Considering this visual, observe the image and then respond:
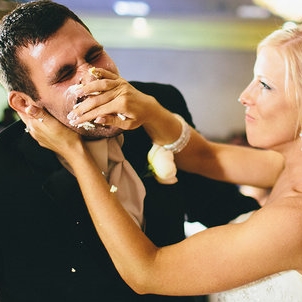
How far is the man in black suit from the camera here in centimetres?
127

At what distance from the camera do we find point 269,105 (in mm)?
1433

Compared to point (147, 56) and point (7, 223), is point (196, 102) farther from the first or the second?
point (7, 223)

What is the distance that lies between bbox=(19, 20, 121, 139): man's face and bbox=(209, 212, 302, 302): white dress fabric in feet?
2.43

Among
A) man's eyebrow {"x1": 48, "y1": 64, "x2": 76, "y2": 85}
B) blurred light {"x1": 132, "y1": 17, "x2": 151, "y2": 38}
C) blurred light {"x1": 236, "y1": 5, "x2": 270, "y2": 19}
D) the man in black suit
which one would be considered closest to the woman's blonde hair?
the man in black suit

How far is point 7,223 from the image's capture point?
1.25 meters

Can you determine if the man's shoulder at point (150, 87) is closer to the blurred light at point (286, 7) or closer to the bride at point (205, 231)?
the bride at point (205, 231)

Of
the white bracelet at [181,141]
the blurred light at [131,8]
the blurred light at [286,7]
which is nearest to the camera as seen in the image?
the white bracelet at [181,141]

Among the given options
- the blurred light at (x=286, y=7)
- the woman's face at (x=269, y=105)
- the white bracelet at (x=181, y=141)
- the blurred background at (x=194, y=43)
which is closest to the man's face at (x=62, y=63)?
the white bracelet at (x=181, y=141)

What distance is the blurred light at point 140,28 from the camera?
5.07 metres

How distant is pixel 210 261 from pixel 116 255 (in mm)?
287

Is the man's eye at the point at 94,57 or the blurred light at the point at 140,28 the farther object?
the blurred light at the point at 140,28

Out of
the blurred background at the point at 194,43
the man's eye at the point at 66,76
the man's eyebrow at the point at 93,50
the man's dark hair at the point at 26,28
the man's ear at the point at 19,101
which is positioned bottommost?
the blurred background at the point at 194,43

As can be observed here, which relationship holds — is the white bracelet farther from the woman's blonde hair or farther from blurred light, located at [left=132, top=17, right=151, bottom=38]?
blurred light, located at [left=132, top=17, right=151, bottom=38]

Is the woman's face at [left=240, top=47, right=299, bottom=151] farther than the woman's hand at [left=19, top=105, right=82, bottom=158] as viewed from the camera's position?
Yes
